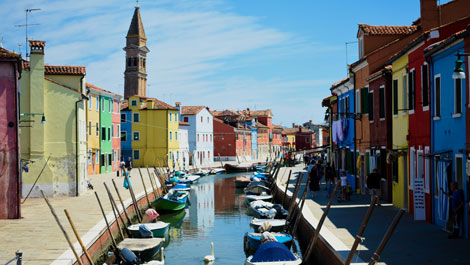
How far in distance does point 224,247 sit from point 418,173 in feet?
26.4

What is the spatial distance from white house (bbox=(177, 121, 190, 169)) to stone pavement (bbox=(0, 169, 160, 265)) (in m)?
42.0

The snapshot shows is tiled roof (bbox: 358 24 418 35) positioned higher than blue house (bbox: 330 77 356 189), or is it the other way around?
tiled roof (bbox: 358 24 418 35)

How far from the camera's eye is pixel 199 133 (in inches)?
3258

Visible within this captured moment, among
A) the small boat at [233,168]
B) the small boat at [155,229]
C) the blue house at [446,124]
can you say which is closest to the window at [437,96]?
the blue house at [446,124]

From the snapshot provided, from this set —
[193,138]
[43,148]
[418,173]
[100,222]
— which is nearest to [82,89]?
[43,148]

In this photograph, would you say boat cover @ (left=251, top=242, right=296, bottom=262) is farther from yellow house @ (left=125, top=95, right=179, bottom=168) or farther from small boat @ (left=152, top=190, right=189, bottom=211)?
yellow house @ (left=125, top=95, right=179, bottom=168)

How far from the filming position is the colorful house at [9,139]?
22.8m

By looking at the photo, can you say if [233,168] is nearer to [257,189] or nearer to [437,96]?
[257,189]

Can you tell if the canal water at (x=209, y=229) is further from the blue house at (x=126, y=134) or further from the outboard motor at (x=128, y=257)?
the blue house at (x=126, y=134)

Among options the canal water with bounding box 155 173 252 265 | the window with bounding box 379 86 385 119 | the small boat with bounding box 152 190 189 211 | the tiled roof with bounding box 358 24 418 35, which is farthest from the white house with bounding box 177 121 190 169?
the window with bounding box 379 86 385 119

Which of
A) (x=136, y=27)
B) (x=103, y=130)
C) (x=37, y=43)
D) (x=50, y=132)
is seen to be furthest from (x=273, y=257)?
(x=136, y=27)

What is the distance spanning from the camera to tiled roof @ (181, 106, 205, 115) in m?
81.8

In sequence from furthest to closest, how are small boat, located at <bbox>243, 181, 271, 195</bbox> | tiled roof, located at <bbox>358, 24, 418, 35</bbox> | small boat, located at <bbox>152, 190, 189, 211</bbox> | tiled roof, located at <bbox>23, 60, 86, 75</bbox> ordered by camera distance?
1. small boat, located at <bbox>243, 181, 271, 195</bbox>
2. tiled roof, located at <bbox>23, 60, 86, 75</bbox>
3. small boat, located at <bbox>152, 190, 189, 211</bbox>
4. tiled roof, located at <bbox>358, 24, 418, 35</bbox>

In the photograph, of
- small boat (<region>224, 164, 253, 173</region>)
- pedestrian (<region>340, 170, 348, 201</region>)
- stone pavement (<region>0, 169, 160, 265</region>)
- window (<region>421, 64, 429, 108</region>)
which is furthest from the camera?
small boat (<region>224, 164, 253, 173</region>)
